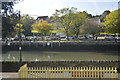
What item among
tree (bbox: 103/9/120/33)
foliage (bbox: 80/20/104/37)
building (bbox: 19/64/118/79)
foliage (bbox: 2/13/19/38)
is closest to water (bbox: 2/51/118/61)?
foliage (bbox: 2/13/19/38)

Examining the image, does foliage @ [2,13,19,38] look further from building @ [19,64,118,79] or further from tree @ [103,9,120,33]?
tree @ [103,9,120,33]

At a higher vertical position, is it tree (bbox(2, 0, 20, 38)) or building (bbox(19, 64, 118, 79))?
tree (bbox(2, 0, 20, 38))

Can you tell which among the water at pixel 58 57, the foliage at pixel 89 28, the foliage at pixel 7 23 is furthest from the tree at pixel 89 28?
the foliage at pixel 7 23

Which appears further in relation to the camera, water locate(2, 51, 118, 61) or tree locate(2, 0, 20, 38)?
water locate(2, 51, 118, 61)

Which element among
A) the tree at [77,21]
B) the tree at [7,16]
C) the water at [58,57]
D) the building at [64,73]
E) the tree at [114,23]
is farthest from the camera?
the tree at [77,21]

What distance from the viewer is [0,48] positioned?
41.8m

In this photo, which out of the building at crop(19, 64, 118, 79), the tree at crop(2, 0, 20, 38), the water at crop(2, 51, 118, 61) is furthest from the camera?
the water at crop(2, 51, 118, 61)

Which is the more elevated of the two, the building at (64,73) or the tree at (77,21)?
the tree at (77,21)

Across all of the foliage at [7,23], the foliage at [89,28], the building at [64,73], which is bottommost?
the building at [64,73]

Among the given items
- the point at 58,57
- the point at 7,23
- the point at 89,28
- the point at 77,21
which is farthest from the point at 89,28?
the point at 7,23

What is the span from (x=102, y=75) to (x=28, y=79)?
12.2 feet

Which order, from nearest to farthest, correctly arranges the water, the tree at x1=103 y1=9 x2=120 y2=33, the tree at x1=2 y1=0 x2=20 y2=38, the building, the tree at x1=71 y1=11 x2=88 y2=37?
the building, the tree at x1=2 y1=0 x2=20 y2=38, the water, the tree at x1=103 y1=9 x2=120 y2=33, the tree at x1=71 y1=11 x2=88 y2=37

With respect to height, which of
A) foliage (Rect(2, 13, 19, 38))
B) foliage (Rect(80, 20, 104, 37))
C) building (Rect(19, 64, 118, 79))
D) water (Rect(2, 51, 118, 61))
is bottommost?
water (Rect(2, 51, 118, 61))

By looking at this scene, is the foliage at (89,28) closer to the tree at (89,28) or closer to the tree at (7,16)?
the tree at (89,28)
